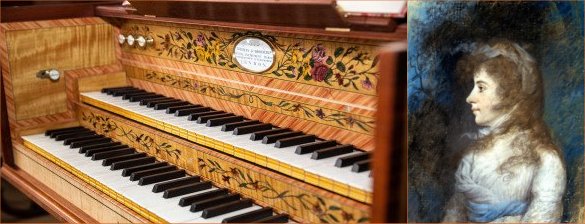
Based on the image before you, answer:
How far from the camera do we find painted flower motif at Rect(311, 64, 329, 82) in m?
1.97

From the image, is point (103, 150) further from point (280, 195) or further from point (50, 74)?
point (280, 195)

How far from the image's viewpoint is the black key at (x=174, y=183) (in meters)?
2.01

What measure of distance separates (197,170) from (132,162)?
0.31 m

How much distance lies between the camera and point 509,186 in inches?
57.4

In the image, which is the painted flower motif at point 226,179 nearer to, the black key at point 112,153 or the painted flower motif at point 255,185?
the painted flower motif at point 255,185

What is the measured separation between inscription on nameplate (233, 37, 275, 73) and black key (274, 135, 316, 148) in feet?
1.02

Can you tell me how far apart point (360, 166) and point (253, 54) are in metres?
0.72

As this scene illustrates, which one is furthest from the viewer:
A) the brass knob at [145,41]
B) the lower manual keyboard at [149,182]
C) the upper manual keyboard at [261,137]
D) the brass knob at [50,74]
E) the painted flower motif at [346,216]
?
the brass knob at [50,74]

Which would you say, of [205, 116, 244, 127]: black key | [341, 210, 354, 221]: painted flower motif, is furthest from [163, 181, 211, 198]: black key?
[341, 210, 354, 221]: painted flower motif

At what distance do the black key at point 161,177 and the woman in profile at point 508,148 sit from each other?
3.36 feet

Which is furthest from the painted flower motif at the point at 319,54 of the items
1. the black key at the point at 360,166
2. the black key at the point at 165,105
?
the black key at the point at 165,105

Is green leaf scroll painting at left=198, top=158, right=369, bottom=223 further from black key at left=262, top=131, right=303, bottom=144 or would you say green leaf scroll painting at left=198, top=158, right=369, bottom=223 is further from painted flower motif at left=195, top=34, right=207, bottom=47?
painted flower motif at left=195, top=34, right=207, bottom=47

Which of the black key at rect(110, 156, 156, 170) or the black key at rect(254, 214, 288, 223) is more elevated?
the black key at rect(110, 156, 156, 170)

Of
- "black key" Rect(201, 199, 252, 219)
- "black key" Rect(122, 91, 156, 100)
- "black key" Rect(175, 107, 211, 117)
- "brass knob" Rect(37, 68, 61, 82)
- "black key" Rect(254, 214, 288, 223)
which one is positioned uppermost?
"brass knob" Rect(37, 68, 61, 82)
